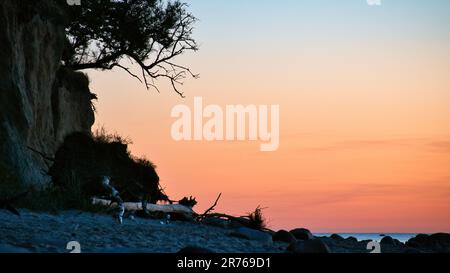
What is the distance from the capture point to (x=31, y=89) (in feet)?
65.8

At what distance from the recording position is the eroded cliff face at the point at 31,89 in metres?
18.2

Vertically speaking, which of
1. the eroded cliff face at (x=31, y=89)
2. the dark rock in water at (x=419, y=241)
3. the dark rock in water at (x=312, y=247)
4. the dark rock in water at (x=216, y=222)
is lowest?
the dark rock in water at (x=419, y=241)

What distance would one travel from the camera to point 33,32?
2072cm

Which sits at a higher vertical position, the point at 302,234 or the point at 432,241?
the point at 302,234

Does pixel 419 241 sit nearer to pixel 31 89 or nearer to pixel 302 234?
pixel 302 234

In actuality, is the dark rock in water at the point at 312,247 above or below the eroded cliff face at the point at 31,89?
below

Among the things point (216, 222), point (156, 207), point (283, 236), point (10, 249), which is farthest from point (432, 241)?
point (10, 249)

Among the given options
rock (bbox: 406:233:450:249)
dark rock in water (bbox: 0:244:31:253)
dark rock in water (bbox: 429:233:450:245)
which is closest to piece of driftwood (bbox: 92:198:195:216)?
rock (bbox: 406:233:450:249)

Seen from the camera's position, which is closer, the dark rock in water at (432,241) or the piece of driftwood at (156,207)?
the dark rock in water at (432,241)

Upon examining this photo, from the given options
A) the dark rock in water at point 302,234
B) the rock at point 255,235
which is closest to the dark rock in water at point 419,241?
the dark rock in water at point 302,234

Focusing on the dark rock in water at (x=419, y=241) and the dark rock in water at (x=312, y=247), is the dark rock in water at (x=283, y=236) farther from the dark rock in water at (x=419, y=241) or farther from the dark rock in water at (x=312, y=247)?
the dark rock in water at (x=419, y=241)

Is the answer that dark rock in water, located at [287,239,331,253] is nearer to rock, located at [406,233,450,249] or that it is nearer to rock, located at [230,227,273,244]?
rock, located at [230,227,273,244]
